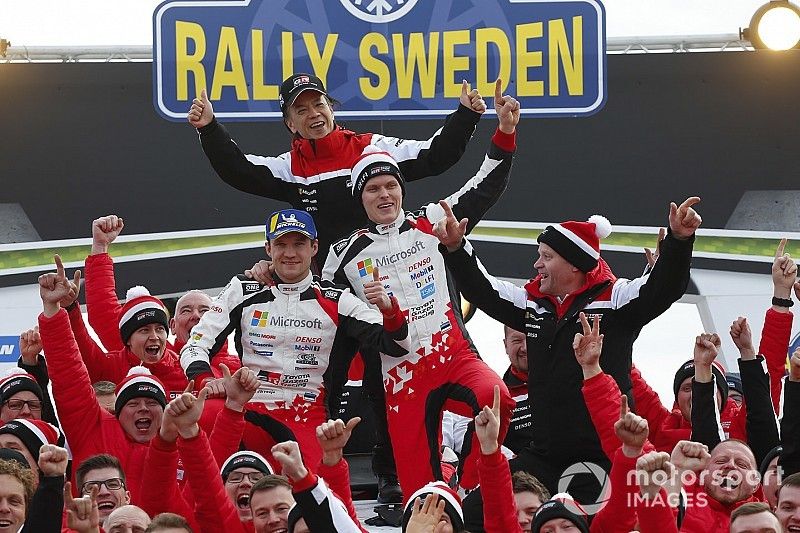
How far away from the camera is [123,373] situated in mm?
6695

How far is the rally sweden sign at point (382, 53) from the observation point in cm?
899

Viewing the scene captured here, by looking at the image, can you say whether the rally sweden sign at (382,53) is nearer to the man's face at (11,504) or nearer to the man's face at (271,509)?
the man's face at (271,509)

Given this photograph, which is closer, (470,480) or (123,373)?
(470,480)

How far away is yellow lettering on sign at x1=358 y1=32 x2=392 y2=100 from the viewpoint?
901 cm

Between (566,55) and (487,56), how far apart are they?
0.51 m

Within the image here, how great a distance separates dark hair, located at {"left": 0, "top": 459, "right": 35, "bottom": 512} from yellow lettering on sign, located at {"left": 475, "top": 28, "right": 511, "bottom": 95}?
4889 mm

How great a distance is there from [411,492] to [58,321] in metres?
1.61

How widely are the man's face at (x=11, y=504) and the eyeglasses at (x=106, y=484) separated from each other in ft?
1.52

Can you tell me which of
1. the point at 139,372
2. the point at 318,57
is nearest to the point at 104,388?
the point at 139,372

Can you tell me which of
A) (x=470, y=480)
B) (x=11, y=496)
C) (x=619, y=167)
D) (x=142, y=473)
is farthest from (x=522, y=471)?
(x=619, y=167)

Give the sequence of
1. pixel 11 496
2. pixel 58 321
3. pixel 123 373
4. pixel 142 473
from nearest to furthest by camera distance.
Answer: pixel 11 496
pixel 142 473
pixel 58 321
pixel 123 373

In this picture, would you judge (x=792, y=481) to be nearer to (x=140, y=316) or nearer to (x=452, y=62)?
(x=140, y=316)

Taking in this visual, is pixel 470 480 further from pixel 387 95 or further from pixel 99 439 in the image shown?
pixel 387 95

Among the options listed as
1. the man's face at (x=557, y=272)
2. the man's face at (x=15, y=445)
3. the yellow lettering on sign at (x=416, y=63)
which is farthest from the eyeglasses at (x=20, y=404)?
the yellow lettering on sign at (x=416, y=63)
